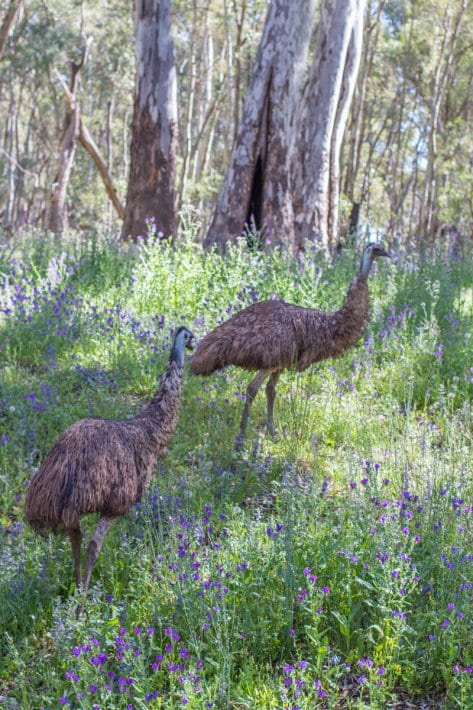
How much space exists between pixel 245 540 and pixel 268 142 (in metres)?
8.48

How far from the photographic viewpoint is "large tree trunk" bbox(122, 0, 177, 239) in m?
13.3

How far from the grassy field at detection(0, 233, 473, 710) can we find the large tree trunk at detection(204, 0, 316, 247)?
3.54 meters

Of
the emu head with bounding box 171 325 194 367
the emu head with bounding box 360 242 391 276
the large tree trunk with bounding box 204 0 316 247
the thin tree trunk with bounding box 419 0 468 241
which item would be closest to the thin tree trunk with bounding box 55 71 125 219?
the large tree trunk with bounding box 204 0 316 247

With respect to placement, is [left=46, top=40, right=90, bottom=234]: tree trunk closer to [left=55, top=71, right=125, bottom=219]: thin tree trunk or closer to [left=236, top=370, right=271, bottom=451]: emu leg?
[left=55, top=71, right=125, bottom=219]: thin tree trunk

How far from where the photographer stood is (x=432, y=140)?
29.4 meters

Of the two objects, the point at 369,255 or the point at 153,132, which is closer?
the point at 369,255

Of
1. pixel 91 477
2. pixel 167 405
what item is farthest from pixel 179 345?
pixel 91 477

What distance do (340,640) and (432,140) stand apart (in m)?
27.4

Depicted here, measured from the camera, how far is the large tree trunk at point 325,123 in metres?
13.2

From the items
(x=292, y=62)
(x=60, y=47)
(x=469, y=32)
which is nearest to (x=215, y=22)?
(x=60, y=47)

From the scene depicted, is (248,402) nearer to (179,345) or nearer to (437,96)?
(179,345)

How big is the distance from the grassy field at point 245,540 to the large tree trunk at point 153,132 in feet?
15.8

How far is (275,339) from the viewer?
659 centimetres

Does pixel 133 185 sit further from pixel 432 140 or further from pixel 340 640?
pixel 432 140
